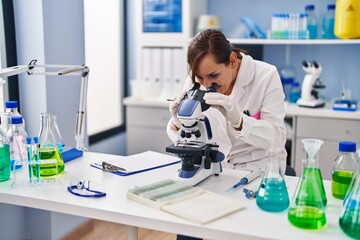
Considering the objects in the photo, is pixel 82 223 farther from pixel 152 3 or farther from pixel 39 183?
pixel 152 3

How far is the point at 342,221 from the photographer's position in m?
1.18

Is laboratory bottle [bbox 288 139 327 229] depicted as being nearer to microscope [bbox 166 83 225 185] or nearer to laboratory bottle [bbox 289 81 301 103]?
microscope [bbox 166 83 225 185]

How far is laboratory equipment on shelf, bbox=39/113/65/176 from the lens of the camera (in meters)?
1.59

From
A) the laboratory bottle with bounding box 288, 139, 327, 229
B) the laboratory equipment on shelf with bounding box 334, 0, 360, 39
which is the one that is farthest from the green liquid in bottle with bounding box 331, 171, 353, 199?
the laboratory equipment on shelf with bounding box 334, 0, 360, 39

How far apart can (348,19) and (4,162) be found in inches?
91.4

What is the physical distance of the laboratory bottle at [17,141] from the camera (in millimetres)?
1685

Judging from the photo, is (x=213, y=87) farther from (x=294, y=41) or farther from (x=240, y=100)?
(x=294, y=41)

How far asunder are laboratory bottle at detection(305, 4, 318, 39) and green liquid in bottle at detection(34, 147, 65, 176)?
7.30ft

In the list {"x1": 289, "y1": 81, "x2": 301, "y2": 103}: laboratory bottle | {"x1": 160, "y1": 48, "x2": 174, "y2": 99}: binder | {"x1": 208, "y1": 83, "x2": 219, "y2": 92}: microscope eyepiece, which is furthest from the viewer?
{"x1": 160, "y1": 48, "x2": 174, "y2": 99}: binder

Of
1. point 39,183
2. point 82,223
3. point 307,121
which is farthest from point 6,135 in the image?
point 307,121

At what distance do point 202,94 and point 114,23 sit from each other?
242 cm

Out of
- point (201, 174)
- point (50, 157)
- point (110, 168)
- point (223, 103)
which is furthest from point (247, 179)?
point (50, 157)

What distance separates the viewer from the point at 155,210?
4.33 ft

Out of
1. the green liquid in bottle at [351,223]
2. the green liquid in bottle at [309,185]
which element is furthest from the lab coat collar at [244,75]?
the green liquid in bottle at [351,223]
